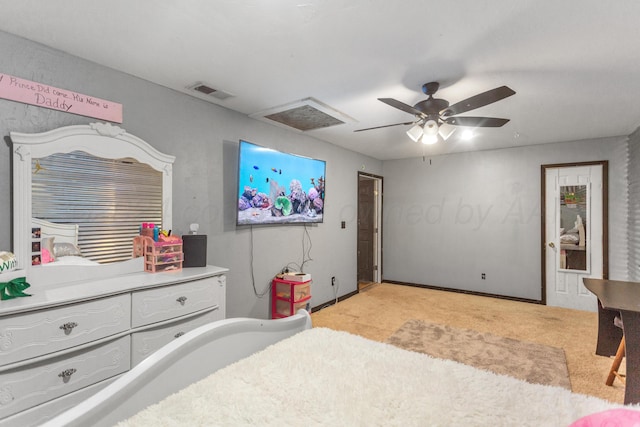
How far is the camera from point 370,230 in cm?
574

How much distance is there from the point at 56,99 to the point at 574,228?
571 cm

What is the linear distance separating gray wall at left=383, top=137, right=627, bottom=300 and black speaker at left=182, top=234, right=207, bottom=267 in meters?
3.90

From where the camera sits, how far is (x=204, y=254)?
2.51 metres

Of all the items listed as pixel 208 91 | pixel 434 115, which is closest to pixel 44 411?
pixel 208 91

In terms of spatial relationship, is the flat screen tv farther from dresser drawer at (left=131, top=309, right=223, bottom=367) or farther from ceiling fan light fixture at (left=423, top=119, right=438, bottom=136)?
ceiling fan light fixture at (left=423, top=119, right=438, bottom=136)

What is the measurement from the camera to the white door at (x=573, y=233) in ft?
13.2

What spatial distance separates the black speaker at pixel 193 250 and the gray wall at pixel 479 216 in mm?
3903

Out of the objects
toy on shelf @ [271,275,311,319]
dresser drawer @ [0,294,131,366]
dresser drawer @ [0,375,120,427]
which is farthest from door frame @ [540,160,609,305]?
dresser drawer @ [0,375,120,427]

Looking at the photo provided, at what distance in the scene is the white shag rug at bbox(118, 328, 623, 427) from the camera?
0.92m

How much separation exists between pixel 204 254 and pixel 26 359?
120 centimetres

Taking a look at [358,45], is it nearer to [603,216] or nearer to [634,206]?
[634,206]

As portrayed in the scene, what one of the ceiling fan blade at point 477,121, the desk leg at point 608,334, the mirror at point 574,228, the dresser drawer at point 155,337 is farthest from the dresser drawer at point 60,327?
the mirror at point 574,228

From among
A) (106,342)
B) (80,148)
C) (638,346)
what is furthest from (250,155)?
(638,346)

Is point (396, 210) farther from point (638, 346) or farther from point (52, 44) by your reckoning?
Answer: point (52, 44)
